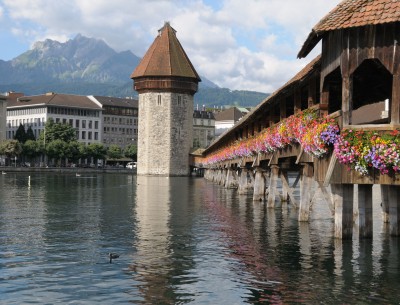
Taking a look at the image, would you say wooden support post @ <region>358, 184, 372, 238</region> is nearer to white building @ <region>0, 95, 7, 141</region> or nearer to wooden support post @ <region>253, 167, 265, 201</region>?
wooden support post @ <region>253, 167, 265, 201</region>

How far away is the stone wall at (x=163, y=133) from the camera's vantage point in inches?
3922

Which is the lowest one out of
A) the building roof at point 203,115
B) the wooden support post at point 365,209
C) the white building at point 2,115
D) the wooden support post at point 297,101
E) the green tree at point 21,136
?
the wooden support post at point 365,209

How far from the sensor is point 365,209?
1634cm

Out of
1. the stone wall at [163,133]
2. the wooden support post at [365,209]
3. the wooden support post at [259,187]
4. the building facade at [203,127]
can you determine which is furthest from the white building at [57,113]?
the wooden support post at [365,209]

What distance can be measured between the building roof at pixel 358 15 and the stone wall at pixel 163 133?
83990 millimetres

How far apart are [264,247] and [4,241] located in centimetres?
702

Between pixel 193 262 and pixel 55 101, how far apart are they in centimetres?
12644

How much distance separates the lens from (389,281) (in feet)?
42.6

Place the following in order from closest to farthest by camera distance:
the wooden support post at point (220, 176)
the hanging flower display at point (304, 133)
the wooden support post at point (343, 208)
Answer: the hanging flower display at point (304, 133)
the wooden support post at point (343, 208)
the wooden support post at point (220, 176)

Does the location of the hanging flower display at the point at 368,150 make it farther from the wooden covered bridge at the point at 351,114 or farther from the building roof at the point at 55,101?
the building roof at the point at 55,101

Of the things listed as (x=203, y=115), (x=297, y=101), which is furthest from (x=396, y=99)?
(x=203, y=115)

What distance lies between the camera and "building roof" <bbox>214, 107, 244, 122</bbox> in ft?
550

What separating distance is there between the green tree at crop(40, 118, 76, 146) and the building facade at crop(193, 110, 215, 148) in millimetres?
44822

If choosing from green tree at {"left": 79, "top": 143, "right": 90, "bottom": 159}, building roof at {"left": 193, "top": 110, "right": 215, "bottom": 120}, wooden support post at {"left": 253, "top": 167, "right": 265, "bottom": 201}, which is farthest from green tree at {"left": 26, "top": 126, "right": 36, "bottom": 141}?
wooden support post at {"left": 253, "top": 167, "right": 265, "bottom": 201}
